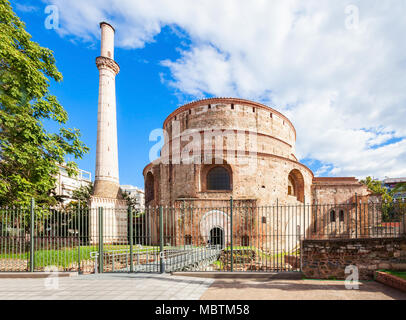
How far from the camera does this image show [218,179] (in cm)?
2069

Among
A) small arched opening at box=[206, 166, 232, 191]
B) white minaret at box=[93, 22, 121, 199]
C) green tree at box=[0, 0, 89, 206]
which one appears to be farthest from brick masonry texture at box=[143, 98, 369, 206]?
green tree at box=[0, 0, 89, 206]

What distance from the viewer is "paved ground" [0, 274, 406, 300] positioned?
5316 millimetres

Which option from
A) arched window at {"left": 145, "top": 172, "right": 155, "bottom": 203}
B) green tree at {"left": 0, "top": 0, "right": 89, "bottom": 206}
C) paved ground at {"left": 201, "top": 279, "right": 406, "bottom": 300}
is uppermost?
green tree at {"left": 0, "top": 0, "right": 89, "bottom": 206}

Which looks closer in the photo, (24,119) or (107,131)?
(24,119)

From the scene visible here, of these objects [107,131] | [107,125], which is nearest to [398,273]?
[107,131]

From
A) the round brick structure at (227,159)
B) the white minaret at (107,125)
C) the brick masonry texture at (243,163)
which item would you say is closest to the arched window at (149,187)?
the brick masonry texture at (243,163)

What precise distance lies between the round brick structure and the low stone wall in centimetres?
→ 1066

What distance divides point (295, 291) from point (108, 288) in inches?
177

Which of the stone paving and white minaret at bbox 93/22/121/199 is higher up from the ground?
Result: white minaret at bbox 93/22/121/199

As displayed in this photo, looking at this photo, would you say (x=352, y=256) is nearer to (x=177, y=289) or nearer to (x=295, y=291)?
(x=295, y=291)

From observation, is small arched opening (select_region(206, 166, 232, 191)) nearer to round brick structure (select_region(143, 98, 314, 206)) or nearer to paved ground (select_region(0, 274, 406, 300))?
round brick structure (select_region(143, 98, 314, 206))
